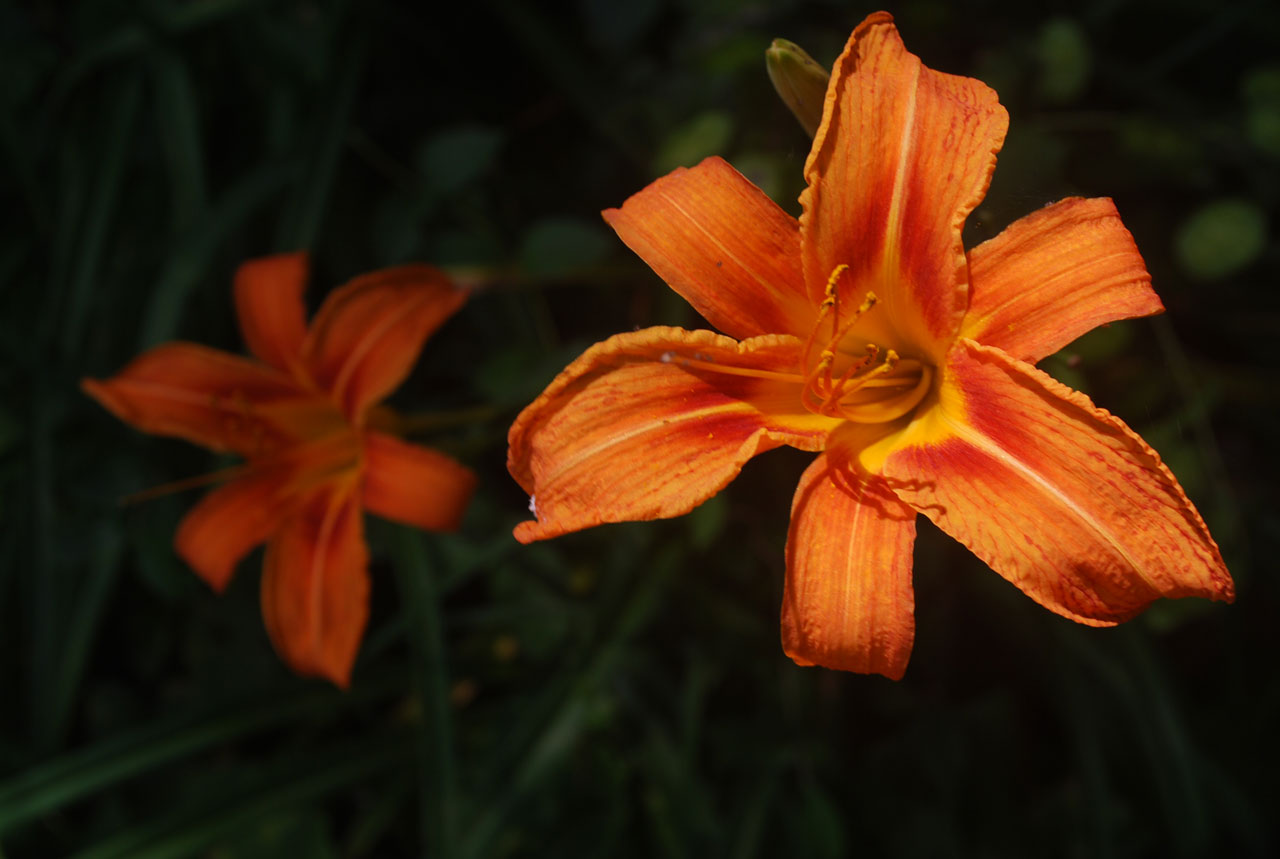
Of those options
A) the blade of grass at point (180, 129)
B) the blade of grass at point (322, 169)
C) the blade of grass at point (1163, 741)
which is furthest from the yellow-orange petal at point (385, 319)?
the blade of grass at point (1163, 741)

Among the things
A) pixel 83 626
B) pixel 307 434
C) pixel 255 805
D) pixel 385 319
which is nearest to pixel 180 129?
pixel 307 434

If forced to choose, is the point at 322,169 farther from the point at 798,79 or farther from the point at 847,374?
the point at 847,374

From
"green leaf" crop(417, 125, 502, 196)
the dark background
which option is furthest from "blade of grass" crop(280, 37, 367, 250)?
"green leaf" crop(417, 125, 502, 196)

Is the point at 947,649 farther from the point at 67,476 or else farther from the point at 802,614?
the point at 67,476

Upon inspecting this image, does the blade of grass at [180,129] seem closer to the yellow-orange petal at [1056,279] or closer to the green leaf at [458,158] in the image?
the green leaf at [458,158]

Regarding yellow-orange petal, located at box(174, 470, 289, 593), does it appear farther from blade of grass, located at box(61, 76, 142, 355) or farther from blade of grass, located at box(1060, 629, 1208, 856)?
blade of grass, located at box(1060, 629, 1208, 856)
